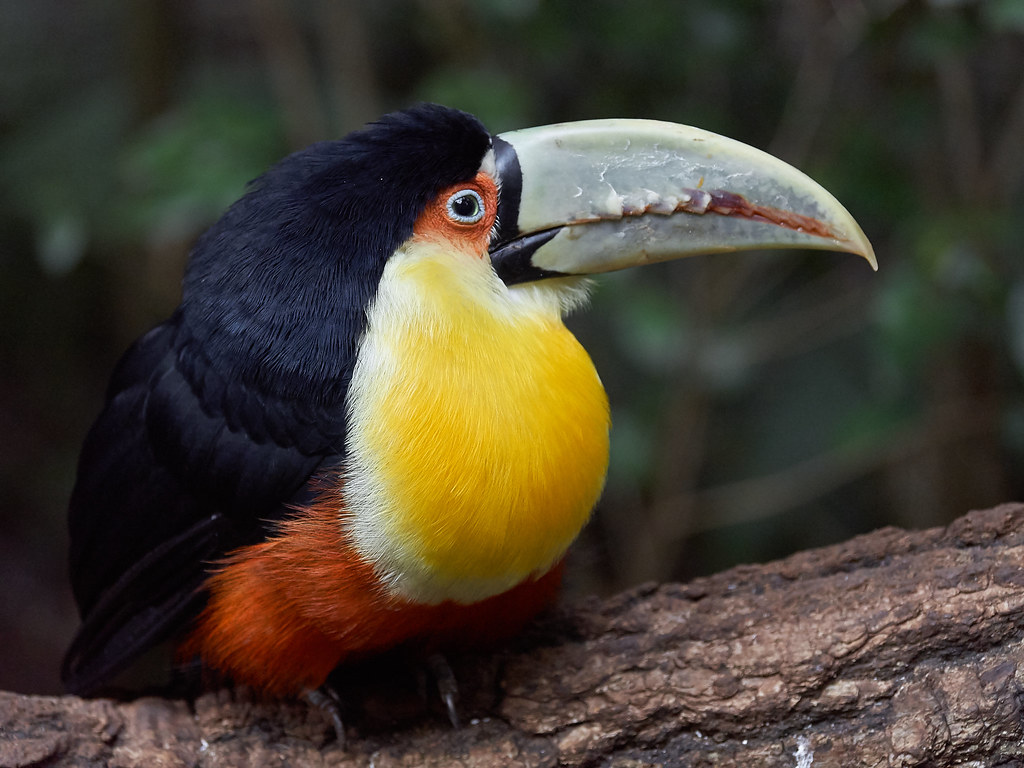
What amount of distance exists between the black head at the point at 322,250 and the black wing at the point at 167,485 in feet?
0.21

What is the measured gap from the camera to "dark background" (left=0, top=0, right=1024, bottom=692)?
Result: 2.79m

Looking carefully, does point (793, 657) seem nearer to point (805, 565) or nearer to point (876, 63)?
point (805, 565)

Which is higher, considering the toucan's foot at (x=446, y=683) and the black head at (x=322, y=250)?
the black head at (x=322, y=250)

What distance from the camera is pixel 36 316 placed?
178 inches

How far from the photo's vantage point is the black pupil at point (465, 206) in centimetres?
192

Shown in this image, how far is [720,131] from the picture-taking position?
10.1 feet

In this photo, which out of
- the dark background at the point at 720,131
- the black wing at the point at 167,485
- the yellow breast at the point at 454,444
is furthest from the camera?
the dark background at the point at 720,131

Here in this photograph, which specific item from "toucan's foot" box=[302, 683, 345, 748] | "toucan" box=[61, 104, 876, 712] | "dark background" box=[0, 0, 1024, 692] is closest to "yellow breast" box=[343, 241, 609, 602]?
"toucan" box=[61, 104, 876, 712]

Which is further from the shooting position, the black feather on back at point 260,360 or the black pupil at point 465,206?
the black pupil at point 465,206

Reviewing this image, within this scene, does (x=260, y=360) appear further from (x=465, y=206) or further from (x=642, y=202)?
(x=642, y=202)

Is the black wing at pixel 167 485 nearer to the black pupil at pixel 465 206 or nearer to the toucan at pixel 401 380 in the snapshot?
the toucan at pixel 401 380

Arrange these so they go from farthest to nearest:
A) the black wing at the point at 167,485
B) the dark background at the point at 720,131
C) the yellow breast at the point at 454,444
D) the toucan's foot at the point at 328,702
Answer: the dark background at the point at 720,131
the toucan's foot at the point at 328,702
the black wing at the point at 167,485
the yellow breast at the point at 454,444

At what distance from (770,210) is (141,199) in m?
1.96

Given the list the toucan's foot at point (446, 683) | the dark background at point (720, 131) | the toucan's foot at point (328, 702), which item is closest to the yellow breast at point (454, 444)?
the toucan's foot at point (446, 683)
